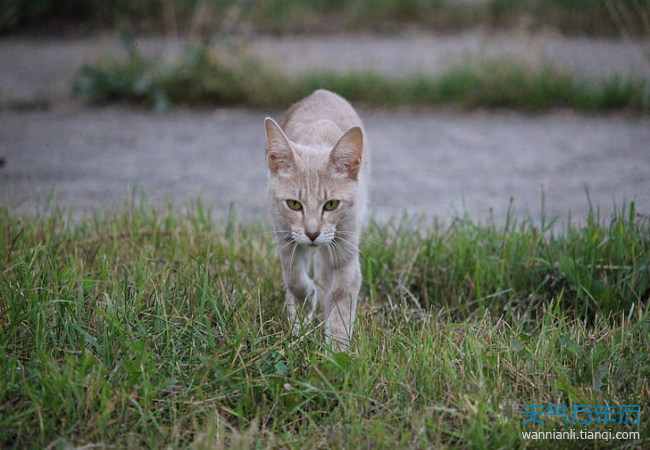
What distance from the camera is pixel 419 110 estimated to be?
709cm

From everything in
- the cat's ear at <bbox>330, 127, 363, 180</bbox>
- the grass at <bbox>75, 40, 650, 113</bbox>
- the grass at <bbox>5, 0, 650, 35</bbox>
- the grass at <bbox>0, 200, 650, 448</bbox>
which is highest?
the grass at <bbox>5, 0, 650, 35</bbox>

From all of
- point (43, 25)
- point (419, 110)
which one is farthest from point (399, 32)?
point (43, 25)

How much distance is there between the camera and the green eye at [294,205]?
10.2 ft

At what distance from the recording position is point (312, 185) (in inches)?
122

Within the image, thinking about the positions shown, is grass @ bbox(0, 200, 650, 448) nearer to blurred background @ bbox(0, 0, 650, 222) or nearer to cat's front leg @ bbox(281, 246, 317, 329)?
cat's front leg @ bbox(281, 246, 317, 329)

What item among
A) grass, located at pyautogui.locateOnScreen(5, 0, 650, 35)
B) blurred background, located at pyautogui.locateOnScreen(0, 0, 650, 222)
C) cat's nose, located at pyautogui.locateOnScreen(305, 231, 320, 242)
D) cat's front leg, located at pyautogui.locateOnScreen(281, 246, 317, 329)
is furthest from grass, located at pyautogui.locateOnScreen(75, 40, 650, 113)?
cat's nose, located at pyautogui.locateOnScreen(305, 231, 320, 242)

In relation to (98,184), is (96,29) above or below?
above

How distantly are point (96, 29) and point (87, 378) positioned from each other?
295 inches

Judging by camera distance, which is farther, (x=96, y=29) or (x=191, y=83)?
(x=96, y=29)

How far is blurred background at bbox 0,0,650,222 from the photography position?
5.08 m

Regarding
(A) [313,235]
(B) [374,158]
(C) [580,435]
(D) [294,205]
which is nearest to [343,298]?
(A) [313,235]

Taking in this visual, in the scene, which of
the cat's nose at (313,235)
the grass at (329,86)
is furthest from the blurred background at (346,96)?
the cat's nose at (313,235)

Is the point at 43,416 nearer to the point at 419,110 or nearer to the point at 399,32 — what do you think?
the point at 419,110

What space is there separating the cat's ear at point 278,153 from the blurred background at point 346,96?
1.29 m
